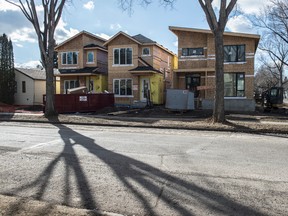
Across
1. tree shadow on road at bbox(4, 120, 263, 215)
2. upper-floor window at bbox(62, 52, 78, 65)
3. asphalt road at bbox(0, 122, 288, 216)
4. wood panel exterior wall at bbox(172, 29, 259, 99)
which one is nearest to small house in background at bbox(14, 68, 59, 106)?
upper-floor window at bbox(62, 52, 78, 65)

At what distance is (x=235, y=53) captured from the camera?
90.9 feet

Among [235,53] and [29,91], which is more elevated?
[235,53]

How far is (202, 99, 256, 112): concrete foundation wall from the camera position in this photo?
27.1 metres

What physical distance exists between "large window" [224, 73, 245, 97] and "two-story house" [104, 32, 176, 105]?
6.34 meters

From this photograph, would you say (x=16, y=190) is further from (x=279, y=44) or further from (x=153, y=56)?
(x=279, y=44)

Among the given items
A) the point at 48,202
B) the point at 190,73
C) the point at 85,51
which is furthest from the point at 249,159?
the point at 85,51

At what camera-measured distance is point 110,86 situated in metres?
32.0

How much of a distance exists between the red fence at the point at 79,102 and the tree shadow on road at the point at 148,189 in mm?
17569

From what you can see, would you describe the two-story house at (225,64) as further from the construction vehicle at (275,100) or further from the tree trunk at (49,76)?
the tree trunk at (49,76)

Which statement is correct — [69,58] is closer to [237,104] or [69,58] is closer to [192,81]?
[192,81]

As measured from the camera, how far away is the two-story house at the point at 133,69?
3054 centimetres

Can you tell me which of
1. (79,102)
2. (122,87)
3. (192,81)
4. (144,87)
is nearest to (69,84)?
(122,87)

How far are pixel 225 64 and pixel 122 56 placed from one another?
969 cm

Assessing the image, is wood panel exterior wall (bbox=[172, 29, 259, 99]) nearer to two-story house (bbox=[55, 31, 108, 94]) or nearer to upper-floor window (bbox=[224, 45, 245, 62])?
upper-floor window (bbox=[224, 45, 245, 62])
